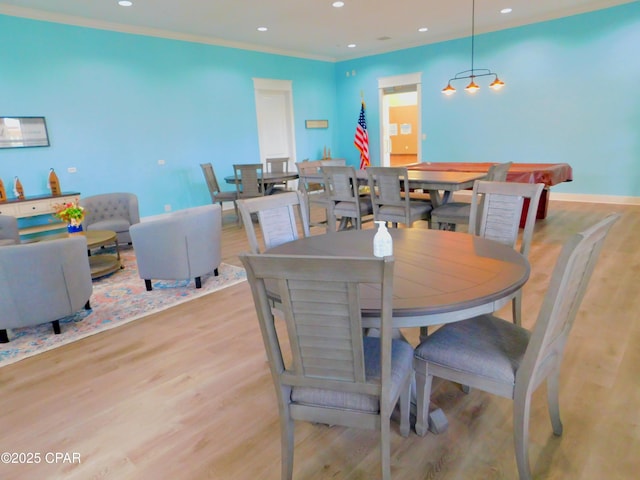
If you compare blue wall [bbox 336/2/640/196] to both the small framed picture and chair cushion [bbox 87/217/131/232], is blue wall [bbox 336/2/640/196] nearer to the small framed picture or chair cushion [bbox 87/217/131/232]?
the small framed picture

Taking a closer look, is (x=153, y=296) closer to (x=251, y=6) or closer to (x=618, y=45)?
(x=251, y=6)

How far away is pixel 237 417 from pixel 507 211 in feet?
6.17

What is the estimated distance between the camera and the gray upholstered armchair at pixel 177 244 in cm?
354

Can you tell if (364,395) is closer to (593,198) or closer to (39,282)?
(39,282)

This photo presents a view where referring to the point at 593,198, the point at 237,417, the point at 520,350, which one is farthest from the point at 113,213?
the point at 593,198

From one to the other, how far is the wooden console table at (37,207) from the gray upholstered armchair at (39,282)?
2792 millimetres

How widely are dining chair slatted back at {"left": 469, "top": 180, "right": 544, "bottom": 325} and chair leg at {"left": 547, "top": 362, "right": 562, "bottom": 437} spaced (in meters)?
0.57

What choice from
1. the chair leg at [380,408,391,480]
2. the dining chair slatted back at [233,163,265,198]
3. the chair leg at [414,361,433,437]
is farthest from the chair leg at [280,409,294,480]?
the dining chair slatted back at [233,163,265,198]

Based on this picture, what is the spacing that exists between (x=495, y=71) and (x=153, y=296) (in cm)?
690

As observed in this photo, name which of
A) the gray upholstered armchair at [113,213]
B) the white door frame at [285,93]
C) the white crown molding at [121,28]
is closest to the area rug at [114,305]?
the gray upholstered armchair at [113,213]

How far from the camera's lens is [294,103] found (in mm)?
8734

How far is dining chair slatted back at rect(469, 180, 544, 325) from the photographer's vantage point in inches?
88.9

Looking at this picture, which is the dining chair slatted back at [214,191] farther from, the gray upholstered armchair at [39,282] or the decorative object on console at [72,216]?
the gray upholstered armchair at [39,282]

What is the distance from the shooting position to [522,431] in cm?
144
